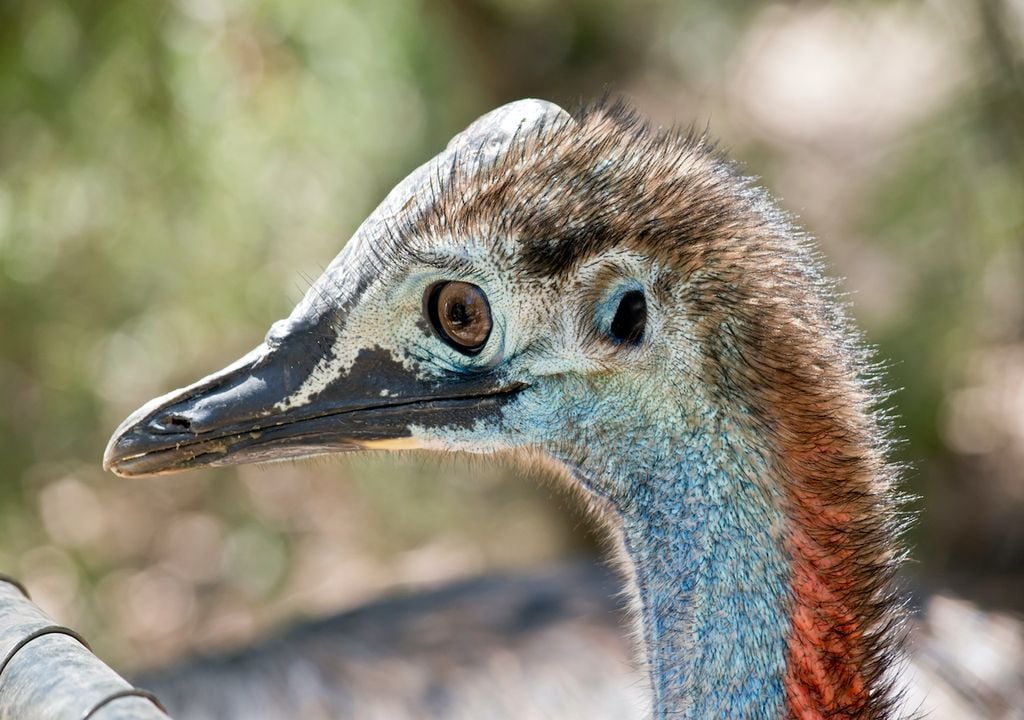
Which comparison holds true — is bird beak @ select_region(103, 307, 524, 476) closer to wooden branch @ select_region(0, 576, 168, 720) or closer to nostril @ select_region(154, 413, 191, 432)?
nostril @ select_region(154, 413, 191, 432)

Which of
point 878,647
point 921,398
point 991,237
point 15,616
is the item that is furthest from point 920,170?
point 15,616

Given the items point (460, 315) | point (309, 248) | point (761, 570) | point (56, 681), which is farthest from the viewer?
point (309, 248)

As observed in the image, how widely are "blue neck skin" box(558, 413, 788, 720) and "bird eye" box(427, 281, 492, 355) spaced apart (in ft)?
0.75

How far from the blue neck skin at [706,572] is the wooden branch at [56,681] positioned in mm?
743

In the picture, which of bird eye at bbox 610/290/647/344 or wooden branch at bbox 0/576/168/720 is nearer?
wooden branch at bbox 0/576/168/720

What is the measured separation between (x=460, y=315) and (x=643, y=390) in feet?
0.92

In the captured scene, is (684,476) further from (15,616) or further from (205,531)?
(205,531)

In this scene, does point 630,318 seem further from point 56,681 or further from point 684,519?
point 56,681

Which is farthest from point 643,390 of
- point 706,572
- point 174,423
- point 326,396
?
point 174,423

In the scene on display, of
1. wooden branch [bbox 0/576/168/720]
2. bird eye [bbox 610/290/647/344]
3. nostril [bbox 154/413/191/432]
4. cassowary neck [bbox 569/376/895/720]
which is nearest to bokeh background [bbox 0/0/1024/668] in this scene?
cassowary neck [bbox 569/376/895/720]

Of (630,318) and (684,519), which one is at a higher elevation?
(630,318)

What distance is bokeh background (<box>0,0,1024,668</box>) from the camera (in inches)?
157

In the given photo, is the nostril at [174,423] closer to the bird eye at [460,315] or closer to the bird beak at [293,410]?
the bird beak at [293,410]

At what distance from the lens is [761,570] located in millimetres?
1924
